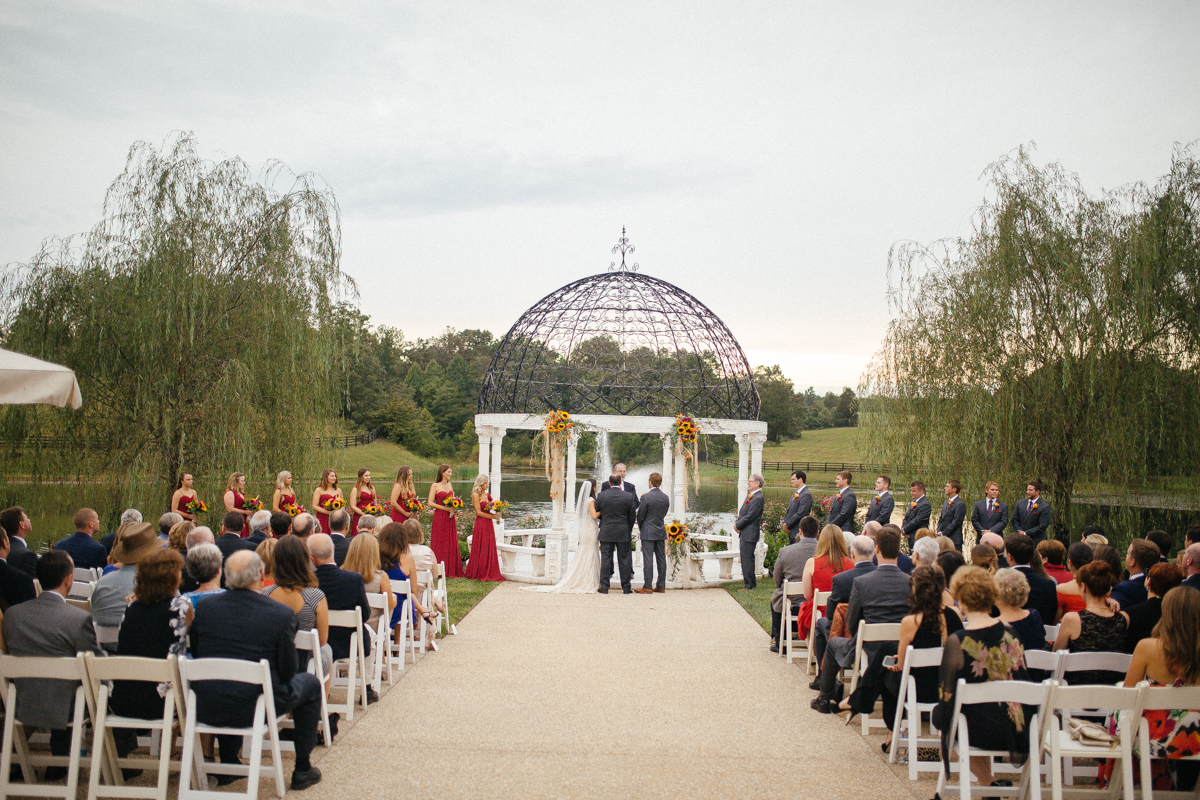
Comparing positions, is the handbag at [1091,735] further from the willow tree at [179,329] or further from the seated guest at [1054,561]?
the willow tree at [179,329]

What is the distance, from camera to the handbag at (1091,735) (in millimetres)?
4160

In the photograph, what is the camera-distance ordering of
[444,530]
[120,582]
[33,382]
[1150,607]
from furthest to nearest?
[444,530], [33,382], [120,582], [1150,607]

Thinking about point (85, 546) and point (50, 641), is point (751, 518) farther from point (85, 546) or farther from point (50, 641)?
point (50, 641)

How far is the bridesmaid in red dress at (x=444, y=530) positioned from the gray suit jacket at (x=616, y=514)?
7.97ft

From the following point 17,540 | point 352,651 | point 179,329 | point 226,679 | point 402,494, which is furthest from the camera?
point 402,494

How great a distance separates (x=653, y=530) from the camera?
12078 millimetres

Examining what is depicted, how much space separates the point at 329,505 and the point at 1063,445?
11.5 m

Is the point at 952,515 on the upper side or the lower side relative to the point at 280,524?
lower

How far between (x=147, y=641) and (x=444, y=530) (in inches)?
333

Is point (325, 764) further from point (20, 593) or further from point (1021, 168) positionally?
point (1021, 168)

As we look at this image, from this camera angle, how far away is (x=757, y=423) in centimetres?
1476

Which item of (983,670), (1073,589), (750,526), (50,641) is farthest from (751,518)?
(50,641)

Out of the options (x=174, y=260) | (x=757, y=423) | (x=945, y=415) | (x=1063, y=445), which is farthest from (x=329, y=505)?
(x=1063, y=445)

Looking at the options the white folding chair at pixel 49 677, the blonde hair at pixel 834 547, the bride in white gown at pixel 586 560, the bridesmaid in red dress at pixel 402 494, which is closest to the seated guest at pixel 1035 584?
the blonde hair at pixel 834 547
